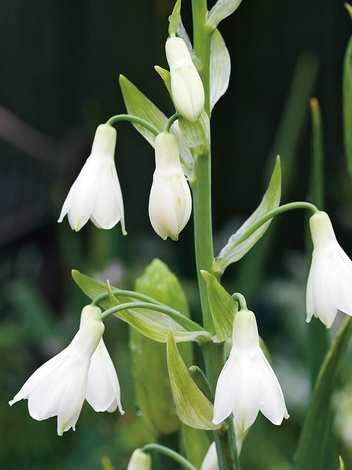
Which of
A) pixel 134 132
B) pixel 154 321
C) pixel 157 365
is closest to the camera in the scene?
pixel 154 321

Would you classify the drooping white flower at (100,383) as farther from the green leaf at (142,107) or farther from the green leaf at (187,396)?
the green leaf at (142,107)

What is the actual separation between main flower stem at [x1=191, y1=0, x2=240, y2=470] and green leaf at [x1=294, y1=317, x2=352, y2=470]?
8cm

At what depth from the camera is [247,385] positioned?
0.51 meters

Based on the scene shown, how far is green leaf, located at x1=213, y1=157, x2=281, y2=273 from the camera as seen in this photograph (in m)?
0.61

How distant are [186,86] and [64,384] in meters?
0.26

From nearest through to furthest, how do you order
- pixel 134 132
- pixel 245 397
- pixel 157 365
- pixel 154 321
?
pixel 245 397 → pixel 154 321 → pixel 157 365 → pixel 134 132

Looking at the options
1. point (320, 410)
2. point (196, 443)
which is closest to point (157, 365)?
point (196, 443)

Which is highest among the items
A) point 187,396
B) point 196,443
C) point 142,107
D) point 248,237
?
point 142,107

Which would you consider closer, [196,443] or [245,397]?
[245,397]

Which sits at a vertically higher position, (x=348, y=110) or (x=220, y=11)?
(x=220, y=11)

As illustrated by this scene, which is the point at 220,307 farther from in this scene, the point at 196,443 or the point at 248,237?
the point at 196,443

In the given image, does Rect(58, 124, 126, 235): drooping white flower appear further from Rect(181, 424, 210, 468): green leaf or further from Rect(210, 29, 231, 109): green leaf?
Rect(181, 424, 210, 468): green leaf

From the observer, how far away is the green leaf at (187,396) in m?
0.56

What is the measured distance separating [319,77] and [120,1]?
979 millimetres
